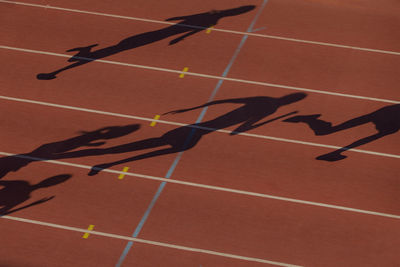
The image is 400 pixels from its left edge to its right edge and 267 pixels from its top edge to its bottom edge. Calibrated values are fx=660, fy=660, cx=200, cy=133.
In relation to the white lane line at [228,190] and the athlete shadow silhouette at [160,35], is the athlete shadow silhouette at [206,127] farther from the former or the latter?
the athlete shadow silhouette at [160,35]

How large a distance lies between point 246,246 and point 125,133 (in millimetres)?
3068

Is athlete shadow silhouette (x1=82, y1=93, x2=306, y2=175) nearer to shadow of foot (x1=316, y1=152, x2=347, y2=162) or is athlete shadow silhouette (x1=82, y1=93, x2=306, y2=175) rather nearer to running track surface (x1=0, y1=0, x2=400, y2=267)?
running track surface (x1=0, y1=0, x2=400, y2=267)

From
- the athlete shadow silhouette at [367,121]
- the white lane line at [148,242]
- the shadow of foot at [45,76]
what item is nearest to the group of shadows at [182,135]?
the athlete shadow silhouette at [367,121]

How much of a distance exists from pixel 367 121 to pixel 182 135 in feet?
10.3

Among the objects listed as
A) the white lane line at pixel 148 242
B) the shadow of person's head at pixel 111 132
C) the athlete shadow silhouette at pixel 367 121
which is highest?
the athlete shadow silhouette at pixel 367 121

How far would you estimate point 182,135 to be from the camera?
1095 centimetres

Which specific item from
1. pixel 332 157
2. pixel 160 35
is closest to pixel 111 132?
pixel 160 35

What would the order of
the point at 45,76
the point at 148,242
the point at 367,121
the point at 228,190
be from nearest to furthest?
the point at 148,242
the point at 228,190
the point at 367,121
the point at 45,76

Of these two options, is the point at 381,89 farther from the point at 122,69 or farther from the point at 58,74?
the point at 58,74

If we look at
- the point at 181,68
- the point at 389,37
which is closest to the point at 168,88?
the point at 181,68

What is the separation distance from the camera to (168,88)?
11891mm

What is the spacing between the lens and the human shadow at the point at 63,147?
10.5 metres

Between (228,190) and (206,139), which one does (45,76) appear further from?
(228,190)

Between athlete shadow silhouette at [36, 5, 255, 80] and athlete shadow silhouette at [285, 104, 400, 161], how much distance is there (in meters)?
3.33
